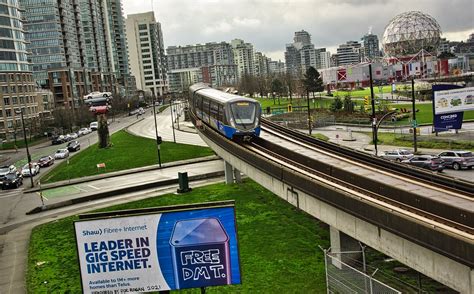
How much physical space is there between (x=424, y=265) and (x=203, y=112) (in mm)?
37601

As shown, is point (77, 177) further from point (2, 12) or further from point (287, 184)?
point (2, 12)

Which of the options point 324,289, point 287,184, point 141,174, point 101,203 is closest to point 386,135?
point 141,174

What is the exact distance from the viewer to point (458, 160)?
41125mm

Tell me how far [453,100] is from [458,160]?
669 inches

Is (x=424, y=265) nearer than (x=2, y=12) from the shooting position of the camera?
Yes

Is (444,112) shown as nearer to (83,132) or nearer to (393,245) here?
(393,245)

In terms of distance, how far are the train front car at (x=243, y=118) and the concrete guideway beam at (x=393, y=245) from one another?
1377 centimetres

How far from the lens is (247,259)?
25.0 meters

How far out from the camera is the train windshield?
39.0 m

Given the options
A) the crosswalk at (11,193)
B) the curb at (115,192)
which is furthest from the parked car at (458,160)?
the crosswalk at (11,193)

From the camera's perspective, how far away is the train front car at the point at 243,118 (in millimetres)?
38906

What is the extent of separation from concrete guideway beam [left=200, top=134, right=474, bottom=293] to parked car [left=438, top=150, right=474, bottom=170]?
22.1 m

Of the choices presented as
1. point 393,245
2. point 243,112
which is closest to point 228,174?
point 243,112

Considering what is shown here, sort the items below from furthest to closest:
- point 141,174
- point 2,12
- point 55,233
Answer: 1. point 2,12
2. point 141,174
3. point 55,233
